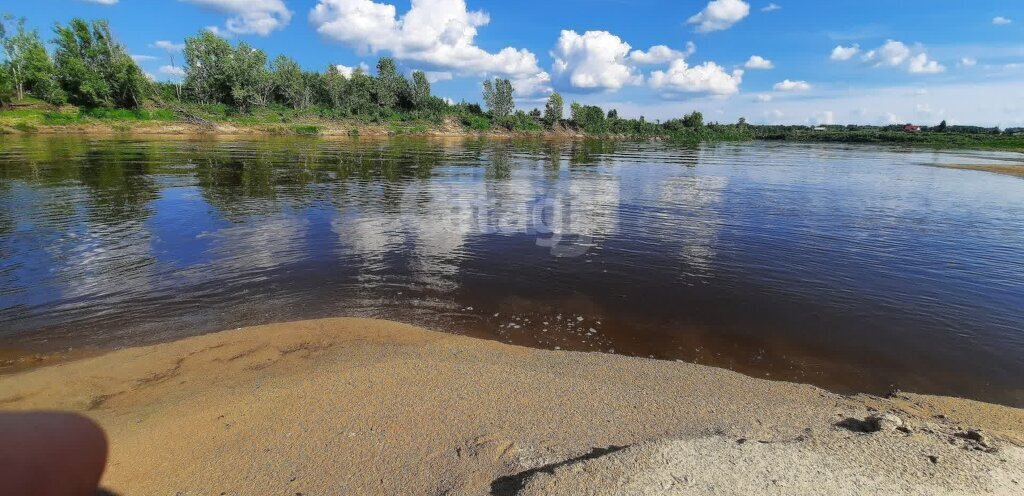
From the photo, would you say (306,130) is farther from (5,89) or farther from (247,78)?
(5,89)

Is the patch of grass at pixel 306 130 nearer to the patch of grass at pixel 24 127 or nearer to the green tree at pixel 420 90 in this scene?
the patch of grass at pixel 24 127

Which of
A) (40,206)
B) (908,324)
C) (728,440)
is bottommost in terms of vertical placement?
(908,324)

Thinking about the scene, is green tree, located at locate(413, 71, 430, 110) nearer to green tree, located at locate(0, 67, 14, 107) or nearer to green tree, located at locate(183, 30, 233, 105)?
green tree, located at locate(183, 30, 233, 105)

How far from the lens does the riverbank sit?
11.8 ft

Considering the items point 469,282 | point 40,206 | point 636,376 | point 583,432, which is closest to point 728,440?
point 583,432

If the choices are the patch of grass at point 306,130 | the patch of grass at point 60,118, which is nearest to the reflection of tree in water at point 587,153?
the patch of grass at point 306,130

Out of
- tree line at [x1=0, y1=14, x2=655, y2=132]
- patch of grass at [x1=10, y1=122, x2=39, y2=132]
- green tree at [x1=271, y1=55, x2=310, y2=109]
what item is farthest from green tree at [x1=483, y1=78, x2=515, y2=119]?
patch of grass at [x1=10, y1=122, x2=39, y2=132]

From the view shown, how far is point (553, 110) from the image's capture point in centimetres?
15950

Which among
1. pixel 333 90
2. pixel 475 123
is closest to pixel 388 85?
pixel 333 90

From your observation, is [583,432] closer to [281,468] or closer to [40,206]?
[281,468]

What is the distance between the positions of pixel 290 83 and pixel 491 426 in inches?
4794

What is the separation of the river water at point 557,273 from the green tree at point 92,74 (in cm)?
7450

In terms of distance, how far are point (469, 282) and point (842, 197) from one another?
77.2 ft

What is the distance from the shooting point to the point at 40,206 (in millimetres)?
16125
